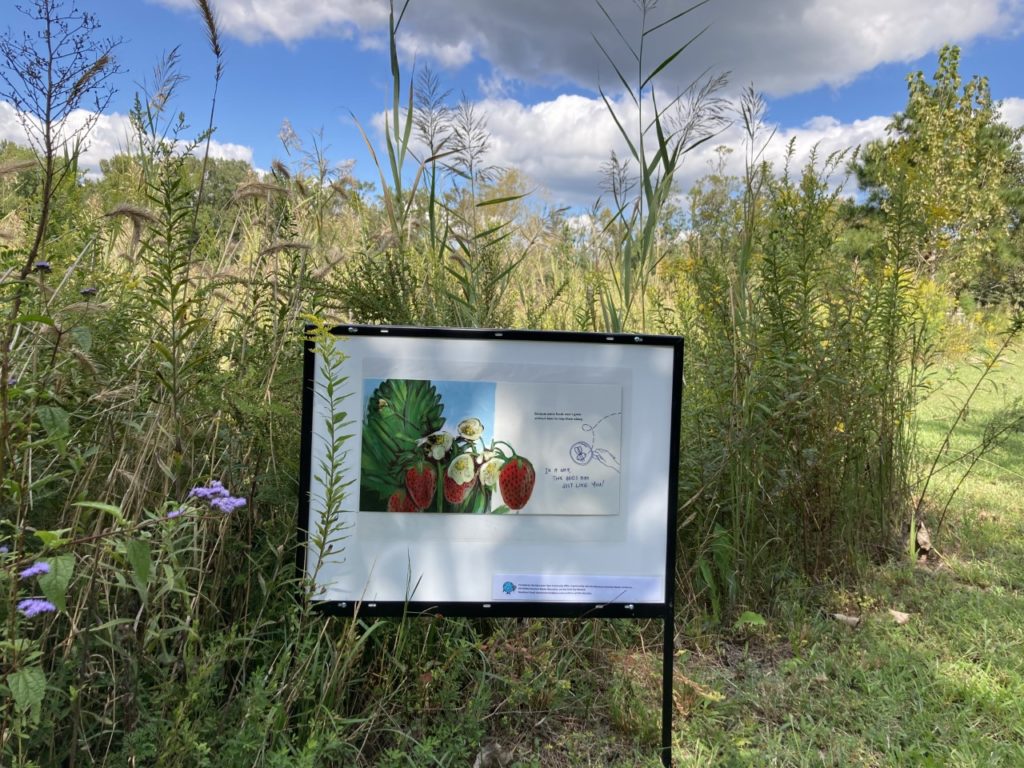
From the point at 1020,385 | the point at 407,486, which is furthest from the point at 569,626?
the point at 1020,385

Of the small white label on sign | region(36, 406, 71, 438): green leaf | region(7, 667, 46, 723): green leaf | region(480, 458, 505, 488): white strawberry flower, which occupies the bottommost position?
the small white label on sign

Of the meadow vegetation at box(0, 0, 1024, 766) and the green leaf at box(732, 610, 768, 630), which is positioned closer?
the meadow vegetation at box(0, 0, 1024, 766)

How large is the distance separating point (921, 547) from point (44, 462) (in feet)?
12.3

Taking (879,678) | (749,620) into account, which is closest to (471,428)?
(749,620)

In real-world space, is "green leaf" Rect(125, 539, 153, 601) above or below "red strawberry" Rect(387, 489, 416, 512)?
above

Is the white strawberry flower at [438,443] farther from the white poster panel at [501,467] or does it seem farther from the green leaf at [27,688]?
the green leaf at [27,688]

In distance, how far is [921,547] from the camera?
3.48 meters

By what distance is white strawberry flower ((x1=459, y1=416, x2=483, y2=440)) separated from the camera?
196 cm

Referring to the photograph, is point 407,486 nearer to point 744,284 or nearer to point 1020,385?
point 744,284

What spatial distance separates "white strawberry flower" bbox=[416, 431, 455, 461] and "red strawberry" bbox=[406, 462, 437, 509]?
0.04m

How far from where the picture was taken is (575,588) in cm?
193

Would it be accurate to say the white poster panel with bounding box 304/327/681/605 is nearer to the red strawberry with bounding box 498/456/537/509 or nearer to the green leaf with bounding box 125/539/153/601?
the red strawberry with bounding box 498/456/537/509

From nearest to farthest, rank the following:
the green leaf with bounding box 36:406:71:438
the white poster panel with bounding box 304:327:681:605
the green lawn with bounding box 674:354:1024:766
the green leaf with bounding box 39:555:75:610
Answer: the green leaf with bounding box 39:555:75:610, the green leaf with bounding box 36:406:71:438, the white poster panel with bounding box 304:327:681:605, the green lawn with bounding box 674:354:1024:766

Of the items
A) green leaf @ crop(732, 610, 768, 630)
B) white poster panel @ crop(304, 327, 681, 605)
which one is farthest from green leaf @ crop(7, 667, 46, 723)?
green leaf @ crop(732, 610, 768, 630)
